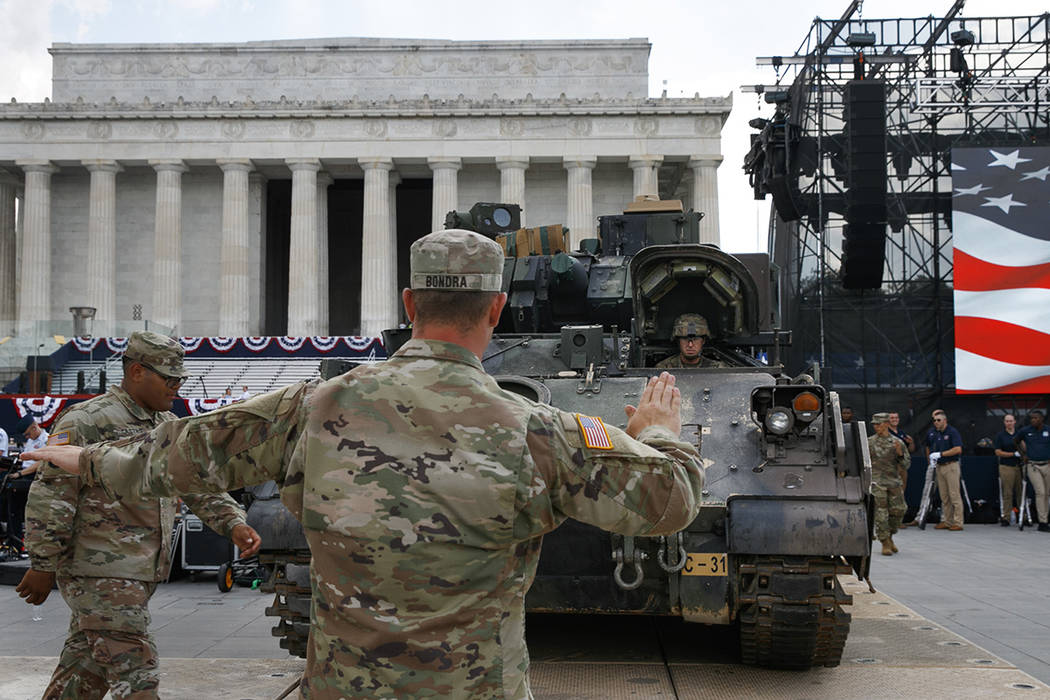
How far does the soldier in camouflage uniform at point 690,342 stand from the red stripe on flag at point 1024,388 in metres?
17.0

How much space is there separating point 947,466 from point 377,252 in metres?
32.0

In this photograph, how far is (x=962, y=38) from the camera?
24109mm

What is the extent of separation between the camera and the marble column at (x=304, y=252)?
4600 cm

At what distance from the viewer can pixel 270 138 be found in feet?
152

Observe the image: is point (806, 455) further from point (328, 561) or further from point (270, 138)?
point (270, 138)

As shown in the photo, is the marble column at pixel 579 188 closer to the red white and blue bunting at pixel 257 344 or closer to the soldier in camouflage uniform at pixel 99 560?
the red white and blue bunting at pixel 257 344

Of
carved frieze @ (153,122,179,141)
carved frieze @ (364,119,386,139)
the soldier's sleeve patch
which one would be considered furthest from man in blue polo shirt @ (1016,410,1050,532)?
carved frieze @ (153,122,179,141)

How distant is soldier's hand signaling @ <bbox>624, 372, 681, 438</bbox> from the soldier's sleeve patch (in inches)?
104

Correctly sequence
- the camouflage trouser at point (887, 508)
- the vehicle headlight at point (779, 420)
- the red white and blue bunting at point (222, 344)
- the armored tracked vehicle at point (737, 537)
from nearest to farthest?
the armored tracked vehicle at point (737, 537) < the vehicle headlight at point (779, 420) < the camouflage trouser at point (887, 508) < the red white and blue bunting at point (222, 344)

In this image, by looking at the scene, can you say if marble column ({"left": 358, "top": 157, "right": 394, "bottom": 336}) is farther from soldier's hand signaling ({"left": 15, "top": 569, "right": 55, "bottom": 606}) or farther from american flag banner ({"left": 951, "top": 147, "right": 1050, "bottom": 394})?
soldier's hand signaling ({"left": 15, "top": 569, "right": 55, "bottom": 606})

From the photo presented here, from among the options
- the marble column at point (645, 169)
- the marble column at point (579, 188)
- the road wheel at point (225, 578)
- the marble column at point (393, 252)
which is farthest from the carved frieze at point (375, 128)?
the road wheel at point (225, 578)

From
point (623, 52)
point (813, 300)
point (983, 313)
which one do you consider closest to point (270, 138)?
point (623, 52)

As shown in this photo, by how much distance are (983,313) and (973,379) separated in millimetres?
1378

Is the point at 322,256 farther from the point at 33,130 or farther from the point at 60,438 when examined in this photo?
the point at 60,438
